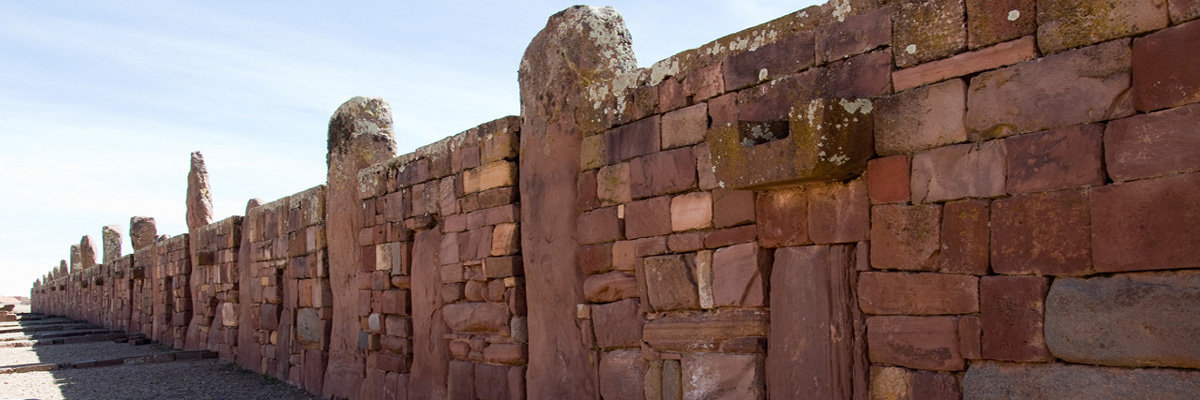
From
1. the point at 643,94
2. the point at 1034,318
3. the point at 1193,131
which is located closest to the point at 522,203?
the point at 643,94

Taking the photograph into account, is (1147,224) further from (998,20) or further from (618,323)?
(618,323)

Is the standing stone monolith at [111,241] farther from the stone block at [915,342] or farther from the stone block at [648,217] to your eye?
the stone block at [915,342]

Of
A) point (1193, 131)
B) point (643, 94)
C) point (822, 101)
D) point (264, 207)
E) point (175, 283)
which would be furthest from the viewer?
point (175, 283)

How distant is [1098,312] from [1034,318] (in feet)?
0.73

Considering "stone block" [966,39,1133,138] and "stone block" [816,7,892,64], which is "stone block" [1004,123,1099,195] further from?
"stone block" [816,7,892,64]

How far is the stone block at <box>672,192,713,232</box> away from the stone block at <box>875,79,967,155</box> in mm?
1040

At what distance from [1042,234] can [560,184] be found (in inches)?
122

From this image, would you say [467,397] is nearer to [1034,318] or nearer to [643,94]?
[643,94]

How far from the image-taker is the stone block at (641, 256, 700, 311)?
15.6 ft

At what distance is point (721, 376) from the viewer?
4.55m

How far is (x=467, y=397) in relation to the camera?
267 inches

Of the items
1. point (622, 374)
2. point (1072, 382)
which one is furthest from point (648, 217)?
point (1072, 382)

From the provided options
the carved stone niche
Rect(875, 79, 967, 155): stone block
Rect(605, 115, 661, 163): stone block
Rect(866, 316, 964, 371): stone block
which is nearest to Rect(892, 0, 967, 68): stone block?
Rect(875, 79, 967, 155): stone block

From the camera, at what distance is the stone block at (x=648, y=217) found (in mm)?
4918
